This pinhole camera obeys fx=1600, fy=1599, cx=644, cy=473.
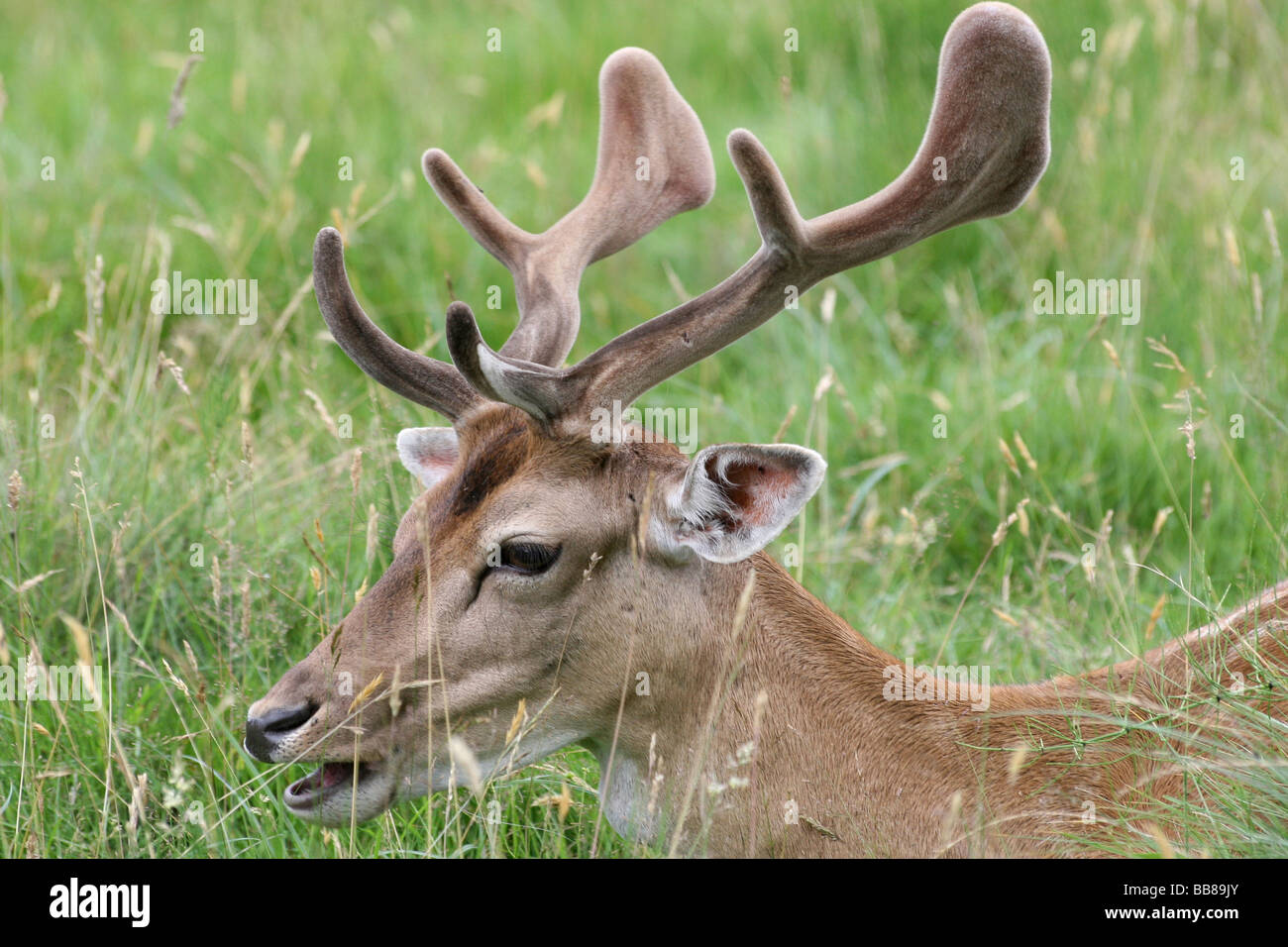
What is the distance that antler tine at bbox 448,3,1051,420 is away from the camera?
3.62 meters

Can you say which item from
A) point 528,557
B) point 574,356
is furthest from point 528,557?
point 574,356

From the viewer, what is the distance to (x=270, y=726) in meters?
3.44

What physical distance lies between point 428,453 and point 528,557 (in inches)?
30.9

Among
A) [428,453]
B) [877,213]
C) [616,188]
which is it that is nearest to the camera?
[877,213]

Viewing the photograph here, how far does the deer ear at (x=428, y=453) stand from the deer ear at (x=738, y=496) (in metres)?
0.84

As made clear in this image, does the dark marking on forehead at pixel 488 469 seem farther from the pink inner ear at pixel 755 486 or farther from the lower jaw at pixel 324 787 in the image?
the lower jaw at pixel 324 787

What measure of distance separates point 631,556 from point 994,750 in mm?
940

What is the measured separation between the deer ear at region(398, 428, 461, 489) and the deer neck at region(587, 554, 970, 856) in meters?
0.90

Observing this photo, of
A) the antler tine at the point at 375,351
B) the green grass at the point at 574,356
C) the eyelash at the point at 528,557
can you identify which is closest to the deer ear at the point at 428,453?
the antler tine at the point at 375,351

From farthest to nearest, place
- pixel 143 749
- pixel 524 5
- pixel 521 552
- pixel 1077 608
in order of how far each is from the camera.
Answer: pixel 524 5 → pixel 1077 608 → pixel 143 749 → pixel 521 552

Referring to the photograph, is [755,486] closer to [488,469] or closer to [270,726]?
[488,469]

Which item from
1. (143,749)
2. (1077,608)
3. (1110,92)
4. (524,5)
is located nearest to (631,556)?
(143,749)

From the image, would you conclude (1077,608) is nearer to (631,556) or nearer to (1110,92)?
(631,556)
